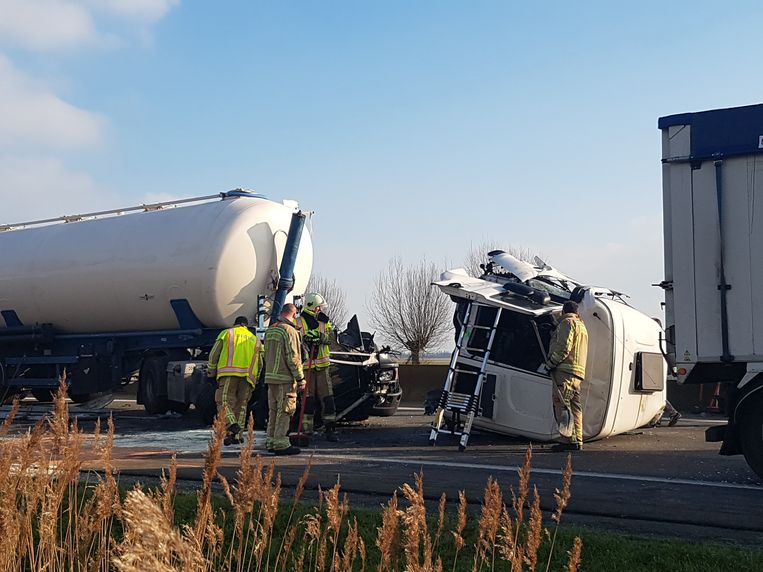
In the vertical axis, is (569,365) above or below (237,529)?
above

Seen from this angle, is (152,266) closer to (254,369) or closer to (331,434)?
(254,369)

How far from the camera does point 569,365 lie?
1021 cm

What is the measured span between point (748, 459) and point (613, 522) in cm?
231

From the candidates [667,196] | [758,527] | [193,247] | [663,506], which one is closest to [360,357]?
[193,247]

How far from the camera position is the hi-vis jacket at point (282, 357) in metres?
10.4

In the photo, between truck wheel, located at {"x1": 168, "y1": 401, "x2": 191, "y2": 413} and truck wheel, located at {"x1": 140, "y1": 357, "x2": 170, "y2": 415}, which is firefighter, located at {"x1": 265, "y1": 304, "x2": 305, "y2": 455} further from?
truck wheel, located at {"x1": 168, "y1": 401, "x2": 191, "y2": 413}

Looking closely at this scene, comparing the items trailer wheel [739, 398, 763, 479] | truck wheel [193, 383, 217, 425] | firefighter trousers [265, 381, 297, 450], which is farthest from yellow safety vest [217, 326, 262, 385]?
trailer wheel [739, 398, 763, 479]

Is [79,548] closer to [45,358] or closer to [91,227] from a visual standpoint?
[91,227]

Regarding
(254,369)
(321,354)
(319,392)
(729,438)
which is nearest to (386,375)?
(319,392)

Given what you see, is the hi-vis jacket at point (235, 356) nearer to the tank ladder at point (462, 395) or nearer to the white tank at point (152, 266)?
the tank ladder at point (462, 395)

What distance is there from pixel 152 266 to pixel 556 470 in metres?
8.77

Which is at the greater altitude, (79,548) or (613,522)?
(79,548)

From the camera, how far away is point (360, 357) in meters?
13.0

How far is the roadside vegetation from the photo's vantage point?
8.27 ft
